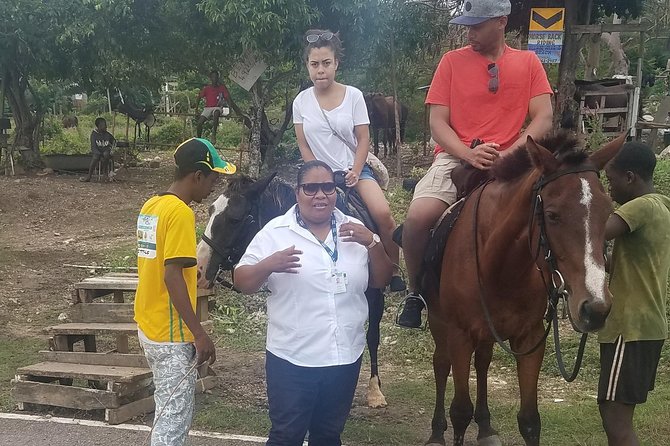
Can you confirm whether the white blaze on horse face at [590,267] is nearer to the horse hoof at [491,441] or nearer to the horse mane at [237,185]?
the horse hoof at [491,441]

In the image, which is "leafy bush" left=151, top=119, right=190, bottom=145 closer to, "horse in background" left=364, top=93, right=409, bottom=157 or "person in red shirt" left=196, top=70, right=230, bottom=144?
"person in red shirt" left=196, top=70, right=230, bottom=144

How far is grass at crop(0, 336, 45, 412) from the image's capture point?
5691 mm

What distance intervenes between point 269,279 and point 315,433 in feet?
2.64

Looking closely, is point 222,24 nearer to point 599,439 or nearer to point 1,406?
point 1,406

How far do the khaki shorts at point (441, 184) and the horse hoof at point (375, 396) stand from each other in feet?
5.92

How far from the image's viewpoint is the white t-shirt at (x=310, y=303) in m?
3.21

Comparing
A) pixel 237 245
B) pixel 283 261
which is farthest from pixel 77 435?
pixel 283 261

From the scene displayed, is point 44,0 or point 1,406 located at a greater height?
point 44,0

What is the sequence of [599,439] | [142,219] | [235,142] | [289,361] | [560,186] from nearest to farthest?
1. [560,186]
2. [289,361]
3. [142,219]
4. [599,439]
5. [235,142]

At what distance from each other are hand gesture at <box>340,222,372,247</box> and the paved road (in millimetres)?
2166

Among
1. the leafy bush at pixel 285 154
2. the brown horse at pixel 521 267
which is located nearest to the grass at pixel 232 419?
the brown horse at pixel 521 267

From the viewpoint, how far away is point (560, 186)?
9.86ft

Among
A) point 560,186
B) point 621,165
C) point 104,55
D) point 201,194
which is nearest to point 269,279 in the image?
point 201,194

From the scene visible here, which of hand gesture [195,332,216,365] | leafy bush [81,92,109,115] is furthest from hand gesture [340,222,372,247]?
leafy bush [81,92,109,115]
